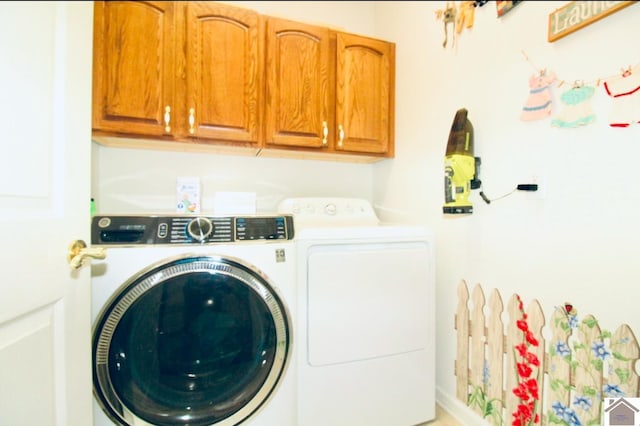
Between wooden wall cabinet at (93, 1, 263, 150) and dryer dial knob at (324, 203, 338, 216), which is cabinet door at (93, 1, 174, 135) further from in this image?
dryer dial knob at (324, 203, 338, 216)

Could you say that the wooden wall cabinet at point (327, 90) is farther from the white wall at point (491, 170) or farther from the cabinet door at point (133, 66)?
the cabinet door at point (133, 66)

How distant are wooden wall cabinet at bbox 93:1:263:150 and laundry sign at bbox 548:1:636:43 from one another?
1.29 metres

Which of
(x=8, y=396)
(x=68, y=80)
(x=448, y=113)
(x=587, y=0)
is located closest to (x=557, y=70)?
(x=587, y=0)

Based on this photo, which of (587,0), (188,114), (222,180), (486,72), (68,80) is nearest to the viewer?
(68,80)

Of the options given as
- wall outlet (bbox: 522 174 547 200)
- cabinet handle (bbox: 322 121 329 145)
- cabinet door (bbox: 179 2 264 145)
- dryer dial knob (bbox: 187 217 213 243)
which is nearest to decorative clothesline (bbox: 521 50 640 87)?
wall outlet (bbox: 522 174 547 200)

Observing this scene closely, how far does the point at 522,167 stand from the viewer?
1.17 metres

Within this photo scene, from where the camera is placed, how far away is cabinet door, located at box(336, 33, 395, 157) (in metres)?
1.77

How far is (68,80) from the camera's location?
766 mm

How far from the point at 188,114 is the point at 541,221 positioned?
1.64 metres

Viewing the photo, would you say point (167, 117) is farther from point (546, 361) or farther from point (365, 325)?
point (546, 361)

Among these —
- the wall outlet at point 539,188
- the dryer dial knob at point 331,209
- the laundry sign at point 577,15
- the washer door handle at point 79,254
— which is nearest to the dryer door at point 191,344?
the washer door handle at point 79,254

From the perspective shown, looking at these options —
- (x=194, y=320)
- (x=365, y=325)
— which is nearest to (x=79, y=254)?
(x=194, y=320)

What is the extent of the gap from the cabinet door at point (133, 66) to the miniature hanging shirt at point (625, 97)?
1.76 m

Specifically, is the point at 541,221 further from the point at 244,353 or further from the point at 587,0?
the point at 244,353
